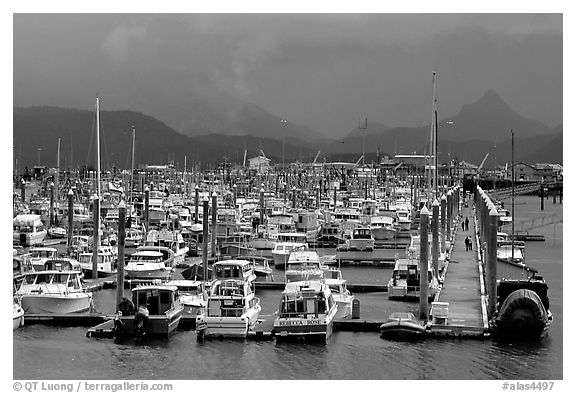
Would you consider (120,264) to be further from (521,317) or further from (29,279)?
(521,317)

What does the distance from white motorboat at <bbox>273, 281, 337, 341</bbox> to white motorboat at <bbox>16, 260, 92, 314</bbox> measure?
633cm

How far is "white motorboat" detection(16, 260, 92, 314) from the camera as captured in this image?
26.1m

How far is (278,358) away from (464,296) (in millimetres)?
8755

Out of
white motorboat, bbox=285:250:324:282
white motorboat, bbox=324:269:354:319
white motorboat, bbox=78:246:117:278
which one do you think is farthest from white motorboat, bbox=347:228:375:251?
white motorboat, bbox=324:269:354:319

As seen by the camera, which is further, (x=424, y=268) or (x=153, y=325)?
(x=424, y=268)

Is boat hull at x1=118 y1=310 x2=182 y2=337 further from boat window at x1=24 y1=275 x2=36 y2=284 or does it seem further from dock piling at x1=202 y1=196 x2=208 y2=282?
dock piling at x1=202 y1=196 x2=208 y2=282

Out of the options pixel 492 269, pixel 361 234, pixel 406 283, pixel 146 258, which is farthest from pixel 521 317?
pixel 361 234

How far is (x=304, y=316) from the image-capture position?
23.0 metres

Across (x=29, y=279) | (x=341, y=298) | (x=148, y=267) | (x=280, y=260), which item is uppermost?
(x=280, y=260)

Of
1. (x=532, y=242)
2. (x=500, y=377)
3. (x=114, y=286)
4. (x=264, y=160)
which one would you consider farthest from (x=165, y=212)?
(x=264, y=160)

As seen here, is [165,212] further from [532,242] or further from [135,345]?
[135,345]
